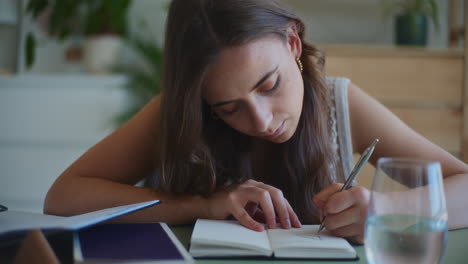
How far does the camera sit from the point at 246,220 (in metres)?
0.84

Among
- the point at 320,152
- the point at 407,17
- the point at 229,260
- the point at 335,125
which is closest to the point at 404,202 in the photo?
the point at 229,260

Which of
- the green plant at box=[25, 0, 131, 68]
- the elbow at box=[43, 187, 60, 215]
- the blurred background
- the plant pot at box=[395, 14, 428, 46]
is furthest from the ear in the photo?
the green plant at box=[25, 0, 131, 68]

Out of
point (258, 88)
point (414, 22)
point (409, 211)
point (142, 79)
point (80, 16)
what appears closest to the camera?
point (409, 211)

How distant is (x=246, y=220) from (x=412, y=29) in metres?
2.19

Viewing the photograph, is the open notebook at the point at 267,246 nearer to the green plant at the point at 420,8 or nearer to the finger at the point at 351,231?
the finger at the point at 351,231

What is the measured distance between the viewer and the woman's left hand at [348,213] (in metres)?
0.77

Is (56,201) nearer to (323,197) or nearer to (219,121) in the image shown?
(219,121)

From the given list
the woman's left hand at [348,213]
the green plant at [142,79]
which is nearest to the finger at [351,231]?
the woman's left hand at [348,213]

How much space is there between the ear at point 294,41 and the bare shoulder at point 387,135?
0.29 m

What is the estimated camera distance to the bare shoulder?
112cm

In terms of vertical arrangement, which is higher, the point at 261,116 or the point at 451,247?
the point at 261,116

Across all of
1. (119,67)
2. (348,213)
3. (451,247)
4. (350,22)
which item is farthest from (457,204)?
(119,67)

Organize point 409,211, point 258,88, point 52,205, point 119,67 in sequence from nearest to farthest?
1. point 409,211
2. point 258,88
3. point 52,205
4. point 119,67

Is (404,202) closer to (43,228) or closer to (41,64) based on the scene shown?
(43,228)
